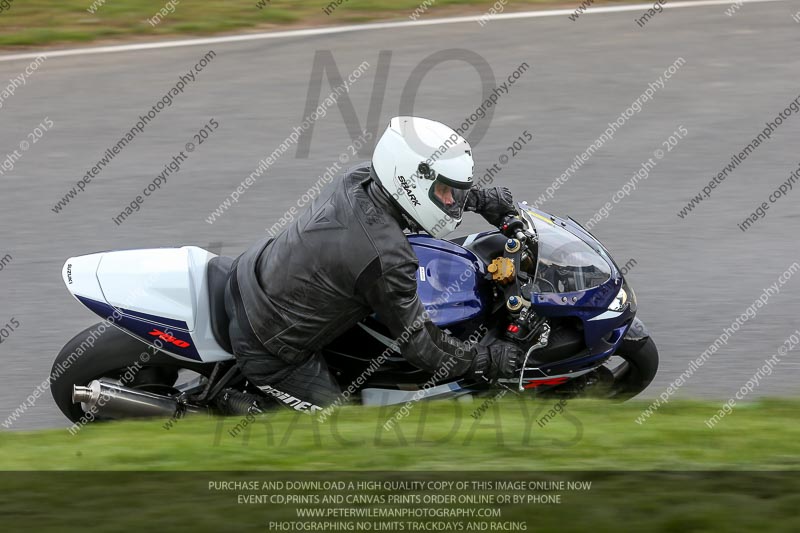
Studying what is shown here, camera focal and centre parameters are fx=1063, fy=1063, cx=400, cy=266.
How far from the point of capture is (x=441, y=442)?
4.47m

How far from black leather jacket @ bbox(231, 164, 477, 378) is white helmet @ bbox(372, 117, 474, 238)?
0.37 ft

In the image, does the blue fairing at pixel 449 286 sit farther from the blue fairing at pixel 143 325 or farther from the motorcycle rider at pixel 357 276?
the blue fairing at pixel 143 325

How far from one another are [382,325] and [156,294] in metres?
1.10

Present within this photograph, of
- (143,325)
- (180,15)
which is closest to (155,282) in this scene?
(143,325)

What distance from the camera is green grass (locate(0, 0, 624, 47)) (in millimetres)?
10578

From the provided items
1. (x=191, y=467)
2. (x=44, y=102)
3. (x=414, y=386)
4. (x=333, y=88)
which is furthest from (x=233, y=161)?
(x=191, y=467)

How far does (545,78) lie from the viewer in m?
9.36

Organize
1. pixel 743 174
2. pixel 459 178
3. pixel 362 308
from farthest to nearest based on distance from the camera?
pixel 743 174, pixel 362 308, pixel 459 178

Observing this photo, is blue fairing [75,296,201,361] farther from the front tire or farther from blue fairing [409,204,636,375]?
the front tire

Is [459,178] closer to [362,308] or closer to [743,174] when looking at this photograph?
[362,308]

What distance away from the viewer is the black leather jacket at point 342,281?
4.63 meters

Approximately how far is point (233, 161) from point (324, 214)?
3657 millimetres

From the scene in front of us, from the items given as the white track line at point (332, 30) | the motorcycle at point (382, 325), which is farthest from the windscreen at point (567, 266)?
the white track line at point (332, 30)

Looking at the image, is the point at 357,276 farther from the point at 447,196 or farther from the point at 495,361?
the point at 495,361
